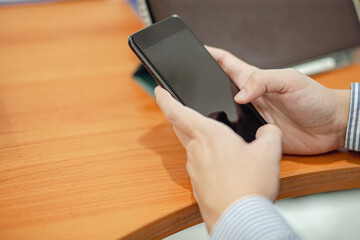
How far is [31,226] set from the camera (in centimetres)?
34

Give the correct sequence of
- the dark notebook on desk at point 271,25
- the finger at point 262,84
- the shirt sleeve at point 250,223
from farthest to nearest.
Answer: the dark notebook on desk at point 271,25
the finger at point 262,84
the shirt sleeve at point 250,223

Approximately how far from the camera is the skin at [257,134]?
1.07ft

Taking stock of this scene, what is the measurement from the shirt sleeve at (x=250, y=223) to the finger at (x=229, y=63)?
0.24 meters

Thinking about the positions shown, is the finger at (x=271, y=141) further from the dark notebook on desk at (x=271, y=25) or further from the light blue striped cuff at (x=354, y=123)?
the dark notebook on desk at (x=271, y=25)

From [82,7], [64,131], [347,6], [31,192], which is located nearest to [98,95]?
[64,131]

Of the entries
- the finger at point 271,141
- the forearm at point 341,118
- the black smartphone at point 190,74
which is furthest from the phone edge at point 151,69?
the forearm at point 341,118

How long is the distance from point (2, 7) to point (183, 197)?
69 cm

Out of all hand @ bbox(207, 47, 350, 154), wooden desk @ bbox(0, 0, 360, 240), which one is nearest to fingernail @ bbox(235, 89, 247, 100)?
Answer: hand @ bbox(207, 47, 350, 154)

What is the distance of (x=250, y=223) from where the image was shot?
31 cm

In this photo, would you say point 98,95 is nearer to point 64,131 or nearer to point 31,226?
point 64,131

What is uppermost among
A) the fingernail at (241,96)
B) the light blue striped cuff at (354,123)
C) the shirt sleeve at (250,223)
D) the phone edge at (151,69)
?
the phone edge at (151,69)

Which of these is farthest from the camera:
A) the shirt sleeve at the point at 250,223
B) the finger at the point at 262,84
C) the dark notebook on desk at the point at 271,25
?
the dark notebook on desk at the point at 271,25

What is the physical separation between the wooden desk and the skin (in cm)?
4

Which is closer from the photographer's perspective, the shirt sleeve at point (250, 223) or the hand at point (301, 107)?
the shirt sleeve at point (250, 223)
